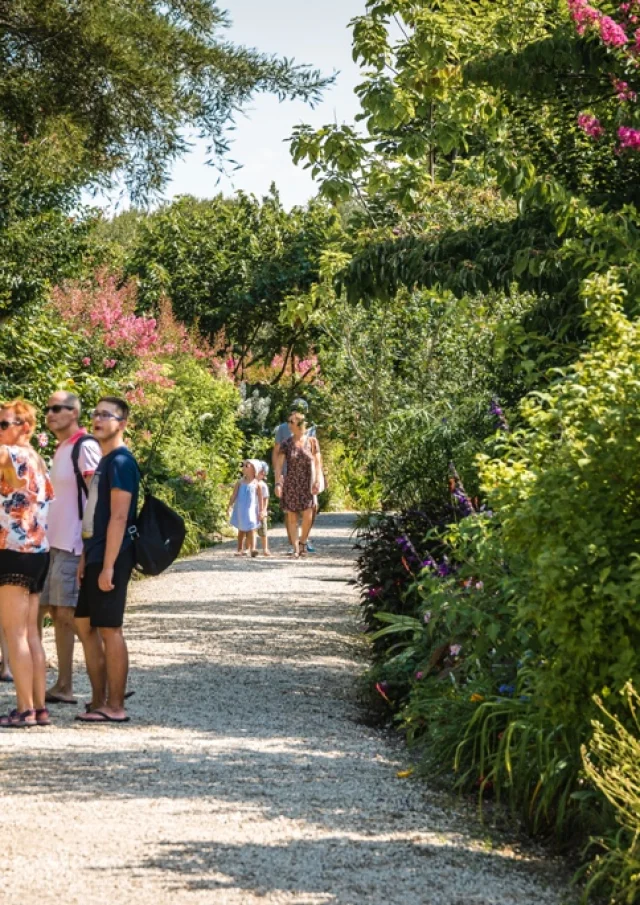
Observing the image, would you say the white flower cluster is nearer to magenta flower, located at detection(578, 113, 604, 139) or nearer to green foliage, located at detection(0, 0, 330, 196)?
green foliage, located at detection(0, 0, 330, 196)

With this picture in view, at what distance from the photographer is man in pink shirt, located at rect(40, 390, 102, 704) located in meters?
7.55

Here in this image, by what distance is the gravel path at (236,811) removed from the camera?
167 inches

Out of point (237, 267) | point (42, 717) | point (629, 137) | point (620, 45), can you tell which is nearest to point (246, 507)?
point (629, 137)

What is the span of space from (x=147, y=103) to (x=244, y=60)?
3.71 feet

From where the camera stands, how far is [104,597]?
282 inches

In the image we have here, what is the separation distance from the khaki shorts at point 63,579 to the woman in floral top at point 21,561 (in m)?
0.55

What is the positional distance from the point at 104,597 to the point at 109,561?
0.66 feet

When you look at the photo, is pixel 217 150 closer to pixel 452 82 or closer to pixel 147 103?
pixel 147 103

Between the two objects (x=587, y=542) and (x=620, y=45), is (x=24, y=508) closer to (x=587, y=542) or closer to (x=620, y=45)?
(x=587, y=542)

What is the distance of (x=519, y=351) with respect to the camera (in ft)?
30.8

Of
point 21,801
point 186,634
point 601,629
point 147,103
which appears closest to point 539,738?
point 601,629

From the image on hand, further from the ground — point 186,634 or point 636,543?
point 636,543

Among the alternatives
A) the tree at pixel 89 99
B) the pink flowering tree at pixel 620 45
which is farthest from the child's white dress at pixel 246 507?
the pink flowering tree at pixel 620 45

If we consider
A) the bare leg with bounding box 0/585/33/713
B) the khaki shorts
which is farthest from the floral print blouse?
the khaki shorts
